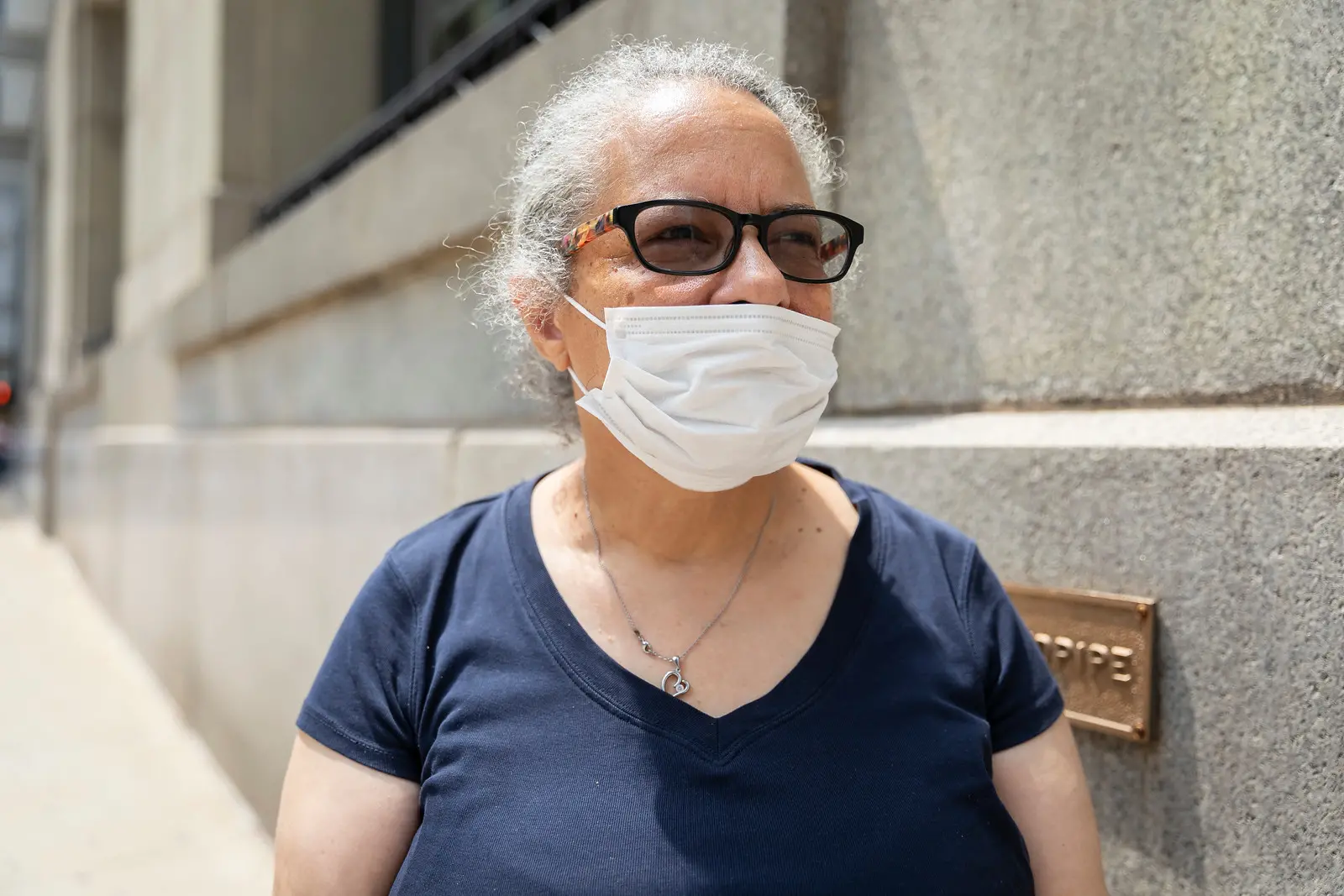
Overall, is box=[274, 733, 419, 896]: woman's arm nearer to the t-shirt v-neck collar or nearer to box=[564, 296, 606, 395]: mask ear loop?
the t-shirt v-neck collar

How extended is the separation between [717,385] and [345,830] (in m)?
0.85

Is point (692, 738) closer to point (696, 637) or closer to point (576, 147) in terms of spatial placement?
point (696, 637)

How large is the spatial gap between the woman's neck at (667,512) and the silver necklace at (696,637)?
0.04 feet

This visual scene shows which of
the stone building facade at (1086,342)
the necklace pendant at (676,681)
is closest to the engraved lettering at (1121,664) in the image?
the stone building facade at (1086,342)

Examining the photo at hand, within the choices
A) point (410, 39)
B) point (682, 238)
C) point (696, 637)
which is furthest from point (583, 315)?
point (410, 39)

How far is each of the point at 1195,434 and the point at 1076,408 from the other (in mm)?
307

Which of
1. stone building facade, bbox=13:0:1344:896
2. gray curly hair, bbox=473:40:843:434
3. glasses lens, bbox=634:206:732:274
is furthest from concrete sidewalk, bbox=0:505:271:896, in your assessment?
glasses lens, bbox=634:206:732:274

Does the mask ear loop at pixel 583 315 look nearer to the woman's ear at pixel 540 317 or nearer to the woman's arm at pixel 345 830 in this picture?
the woman's ear at pixel 540 317

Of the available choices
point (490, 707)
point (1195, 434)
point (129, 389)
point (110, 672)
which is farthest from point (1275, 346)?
point (129, 389)

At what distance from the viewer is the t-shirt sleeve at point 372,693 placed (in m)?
1.66

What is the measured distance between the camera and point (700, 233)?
1.65m

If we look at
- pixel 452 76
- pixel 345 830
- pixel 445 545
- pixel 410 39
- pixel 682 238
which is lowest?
pixel 345 830

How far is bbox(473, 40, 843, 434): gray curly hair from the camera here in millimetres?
1786

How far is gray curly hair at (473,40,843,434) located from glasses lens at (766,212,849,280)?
0.57 ft
